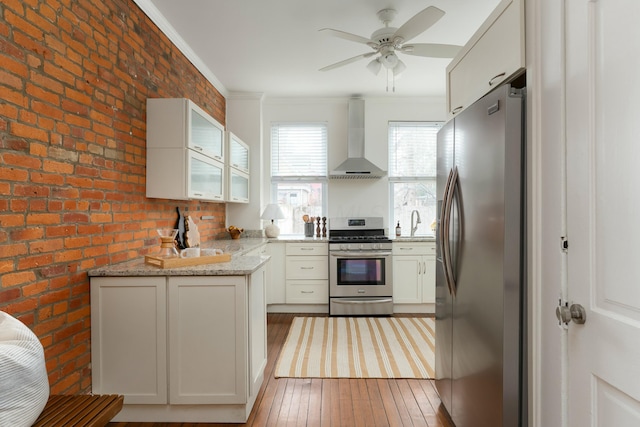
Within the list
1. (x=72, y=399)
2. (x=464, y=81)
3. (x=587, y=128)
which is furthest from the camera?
(x=464, y=81)

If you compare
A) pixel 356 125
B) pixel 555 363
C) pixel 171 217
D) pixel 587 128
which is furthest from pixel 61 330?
pixel 356 125

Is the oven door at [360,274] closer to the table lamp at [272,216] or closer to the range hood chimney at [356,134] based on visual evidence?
the table lamp at [272,216]

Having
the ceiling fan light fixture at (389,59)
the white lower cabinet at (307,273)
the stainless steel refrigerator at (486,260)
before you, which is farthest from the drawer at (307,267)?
the stainless steel refrigerator at (486,260)

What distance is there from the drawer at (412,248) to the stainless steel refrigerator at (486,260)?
2.43 m

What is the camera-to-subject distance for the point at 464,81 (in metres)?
2.21

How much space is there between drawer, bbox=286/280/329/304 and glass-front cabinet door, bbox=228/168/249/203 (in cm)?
122

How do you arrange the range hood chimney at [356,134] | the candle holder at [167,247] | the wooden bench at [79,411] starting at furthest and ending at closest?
the range hood chimney at [356,134] → the candle holder at [167,247] → the wooden bench at [79,411]

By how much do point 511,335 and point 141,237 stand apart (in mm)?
2443

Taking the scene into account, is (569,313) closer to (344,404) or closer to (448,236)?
(448,236)

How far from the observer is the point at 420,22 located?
2.39m

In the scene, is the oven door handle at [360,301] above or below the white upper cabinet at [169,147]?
below

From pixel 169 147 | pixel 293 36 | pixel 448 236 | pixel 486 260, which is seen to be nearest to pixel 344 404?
pixel 448 236

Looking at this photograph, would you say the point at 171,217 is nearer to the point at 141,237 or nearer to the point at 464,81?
the point at 141,237

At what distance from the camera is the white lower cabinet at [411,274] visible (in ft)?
14.9
